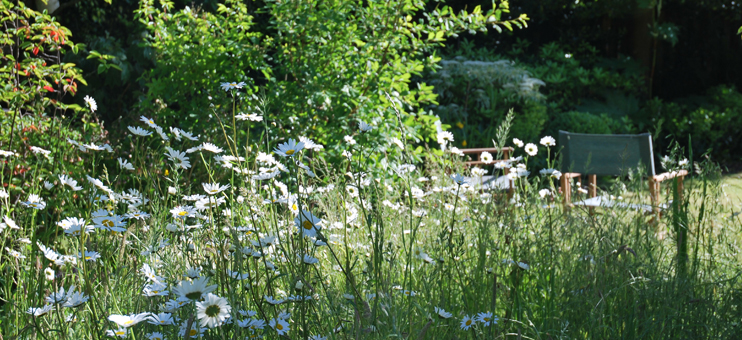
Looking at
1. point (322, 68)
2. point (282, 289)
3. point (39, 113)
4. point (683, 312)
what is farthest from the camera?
point (322, 68)

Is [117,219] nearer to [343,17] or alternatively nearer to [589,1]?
[343,17]

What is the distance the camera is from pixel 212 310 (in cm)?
95

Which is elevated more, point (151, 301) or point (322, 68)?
point (322, 68)

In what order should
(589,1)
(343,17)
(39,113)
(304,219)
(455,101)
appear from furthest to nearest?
(589,1) → (455,101) → (343,17) → (39,113) → (304,219)

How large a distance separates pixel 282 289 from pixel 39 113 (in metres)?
1.95

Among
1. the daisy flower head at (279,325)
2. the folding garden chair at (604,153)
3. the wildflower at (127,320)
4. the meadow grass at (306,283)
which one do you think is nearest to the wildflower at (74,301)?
the meadow grass at (306,283)

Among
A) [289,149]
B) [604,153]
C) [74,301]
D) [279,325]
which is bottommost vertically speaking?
[604,153]

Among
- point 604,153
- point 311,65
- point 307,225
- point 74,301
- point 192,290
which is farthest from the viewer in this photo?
point 604,153

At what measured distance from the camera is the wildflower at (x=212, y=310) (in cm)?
94

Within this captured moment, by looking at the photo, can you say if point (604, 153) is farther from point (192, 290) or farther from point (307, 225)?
point (192, 290)

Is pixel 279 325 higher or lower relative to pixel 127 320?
lower

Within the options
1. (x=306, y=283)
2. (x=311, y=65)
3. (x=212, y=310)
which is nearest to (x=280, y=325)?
(x=306, y=283)

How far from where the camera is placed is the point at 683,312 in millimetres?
1637

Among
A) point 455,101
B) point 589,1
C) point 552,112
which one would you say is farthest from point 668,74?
point 455,101
